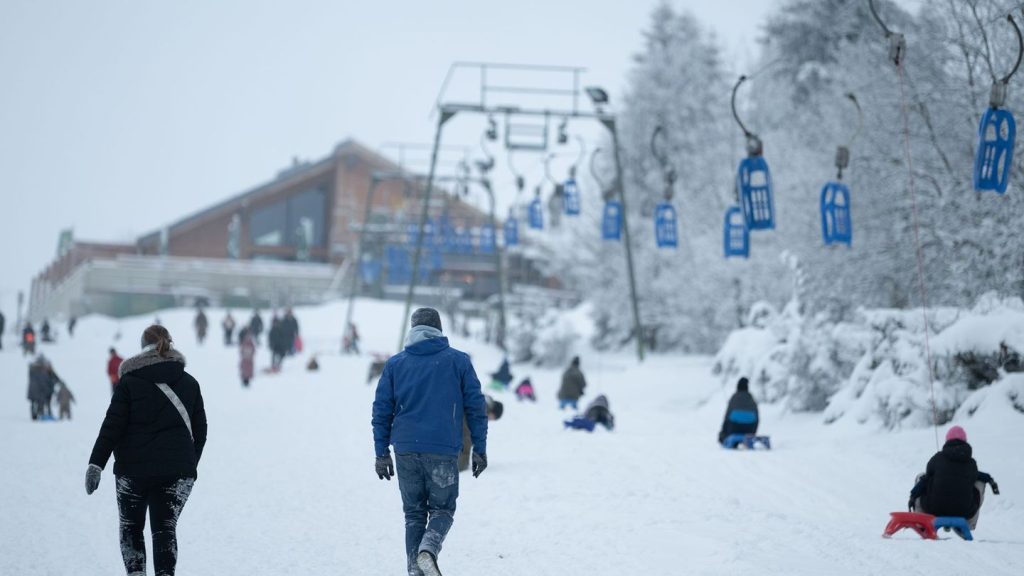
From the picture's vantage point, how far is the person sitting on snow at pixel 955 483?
8898mm

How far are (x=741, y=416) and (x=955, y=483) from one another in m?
6.24

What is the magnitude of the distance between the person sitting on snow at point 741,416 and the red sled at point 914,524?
20.9 ft

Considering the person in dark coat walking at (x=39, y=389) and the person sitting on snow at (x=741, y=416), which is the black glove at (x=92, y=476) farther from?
the person in dark coat walking at (x=39, y=389)

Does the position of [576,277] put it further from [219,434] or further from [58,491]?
[58,491]

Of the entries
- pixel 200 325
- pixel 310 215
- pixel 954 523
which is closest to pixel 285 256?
pixel 310 215

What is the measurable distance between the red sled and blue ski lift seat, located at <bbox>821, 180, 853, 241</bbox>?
5487 millimetres

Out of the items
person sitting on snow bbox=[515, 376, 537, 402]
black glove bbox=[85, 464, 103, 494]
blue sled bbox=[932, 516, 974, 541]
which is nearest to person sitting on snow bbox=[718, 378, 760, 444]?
blue sled bbox=[932, 516, 974, 541]

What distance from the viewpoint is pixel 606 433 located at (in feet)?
55.6

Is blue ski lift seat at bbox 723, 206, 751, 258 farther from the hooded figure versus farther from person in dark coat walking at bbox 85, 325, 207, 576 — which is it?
person in dark coat walking at bbox 85, 325, 207, 576

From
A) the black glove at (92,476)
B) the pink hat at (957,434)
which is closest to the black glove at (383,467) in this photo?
the black glove at (92,476)

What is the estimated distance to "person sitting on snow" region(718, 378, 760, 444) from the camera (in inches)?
595

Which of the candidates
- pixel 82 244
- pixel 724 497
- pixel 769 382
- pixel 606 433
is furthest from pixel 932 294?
pixel 82 244

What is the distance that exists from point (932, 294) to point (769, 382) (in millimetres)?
3544

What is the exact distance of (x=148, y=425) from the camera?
19.2 feet
